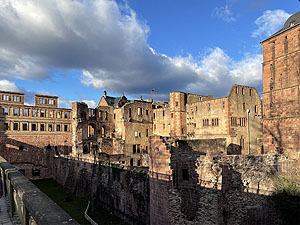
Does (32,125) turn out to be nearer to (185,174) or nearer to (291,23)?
(185,174)

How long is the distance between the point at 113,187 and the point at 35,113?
28.4 m

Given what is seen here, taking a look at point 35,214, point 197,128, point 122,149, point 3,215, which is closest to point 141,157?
point 122,149

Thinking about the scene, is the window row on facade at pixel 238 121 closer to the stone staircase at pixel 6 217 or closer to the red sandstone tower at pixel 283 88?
the red sandstone tower at pixel 283 88

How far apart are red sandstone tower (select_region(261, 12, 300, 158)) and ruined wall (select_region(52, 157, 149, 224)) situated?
14958mm

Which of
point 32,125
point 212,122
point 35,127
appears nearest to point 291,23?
point 212,122

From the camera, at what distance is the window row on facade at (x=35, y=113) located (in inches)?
1575

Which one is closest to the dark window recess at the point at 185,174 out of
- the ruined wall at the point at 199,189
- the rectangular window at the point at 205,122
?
the ruined wall at the point at 199,189

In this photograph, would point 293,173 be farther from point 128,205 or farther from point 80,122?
point 80,122

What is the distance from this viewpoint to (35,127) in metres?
42.6

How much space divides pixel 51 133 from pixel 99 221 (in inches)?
1140

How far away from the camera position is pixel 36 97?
45.7 metres

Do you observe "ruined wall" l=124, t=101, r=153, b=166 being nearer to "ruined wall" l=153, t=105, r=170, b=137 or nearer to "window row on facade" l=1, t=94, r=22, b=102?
"ruined wall" l=153, t=105, r=170, b=137

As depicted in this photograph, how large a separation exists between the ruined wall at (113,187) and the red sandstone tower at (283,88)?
15.0m

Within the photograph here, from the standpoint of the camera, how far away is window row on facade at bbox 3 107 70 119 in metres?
40.0
